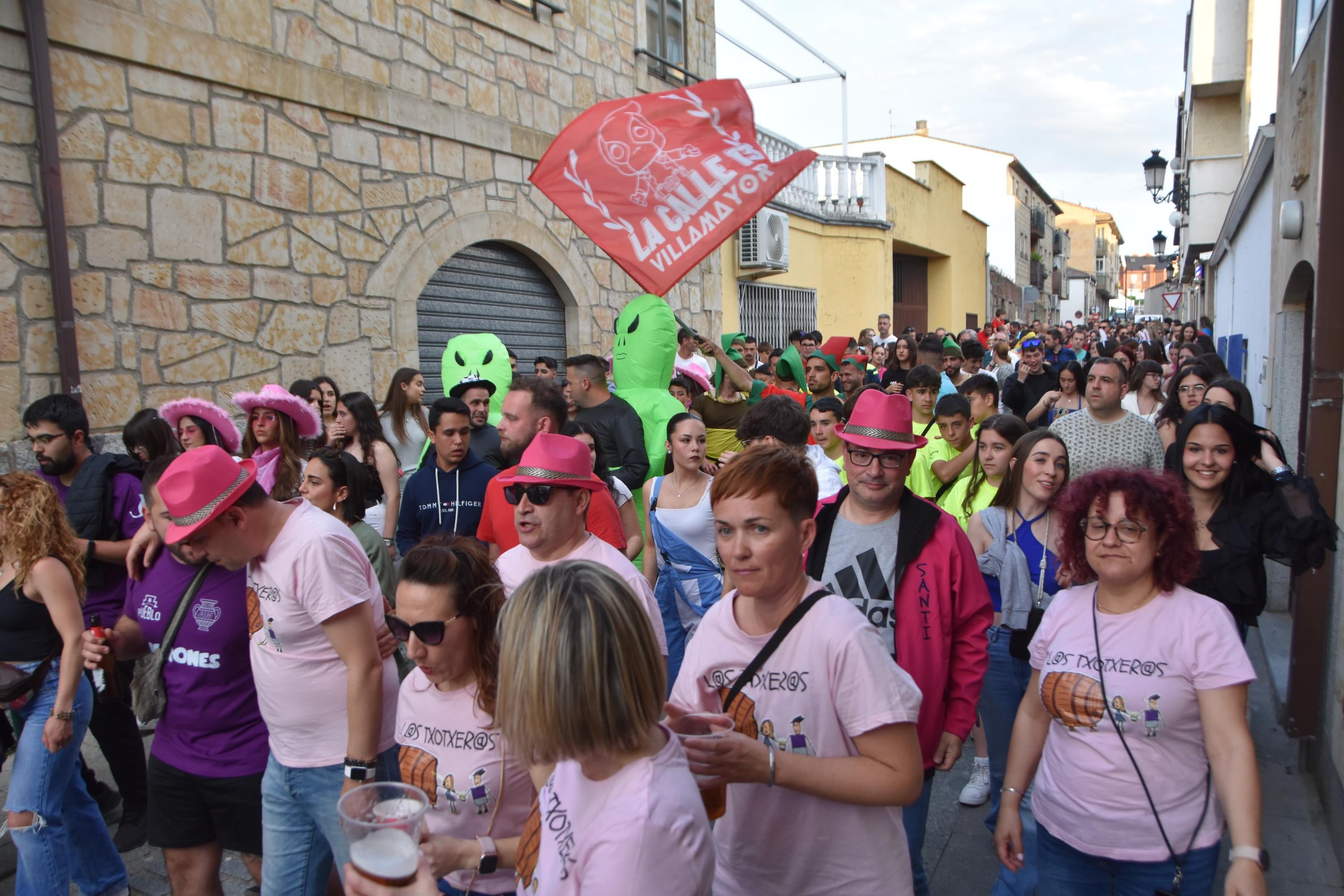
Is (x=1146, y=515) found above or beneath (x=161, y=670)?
above

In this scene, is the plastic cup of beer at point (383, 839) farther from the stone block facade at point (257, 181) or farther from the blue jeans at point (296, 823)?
the stone block facade at point (257, 181)

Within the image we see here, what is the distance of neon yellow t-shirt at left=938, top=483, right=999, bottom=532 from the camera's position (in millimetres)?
4332

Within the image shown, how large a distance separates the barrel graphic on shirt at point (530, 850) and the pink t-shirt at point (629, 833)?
5cm

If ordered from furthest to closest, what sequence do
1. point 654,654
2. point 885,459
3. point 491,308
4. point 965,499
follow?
point 491,308, point 965,499, point 885,459, point 654,654

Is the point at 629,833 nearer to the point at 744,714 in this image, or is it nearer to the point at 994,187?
the point at 744,714

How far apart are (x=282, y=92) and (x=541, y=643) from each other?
266 inches

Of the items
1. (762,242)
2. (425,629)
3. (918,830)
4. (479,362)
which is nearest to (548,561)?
(425,629)

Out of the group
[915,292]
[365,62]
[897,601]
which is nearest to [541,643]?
[897,601]

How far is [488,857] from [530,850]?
279mm

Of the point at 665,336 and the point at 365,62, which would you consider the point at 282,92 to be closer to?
the point at 365,62

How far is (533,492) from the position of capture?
293 centimetres

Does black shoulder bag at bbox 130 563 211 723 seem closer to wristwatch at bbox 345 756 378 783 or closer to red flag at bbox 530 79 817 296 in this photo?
wristwatch at bbox 345 756 378 783

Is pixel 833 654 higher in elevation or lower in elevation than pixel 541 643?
lower

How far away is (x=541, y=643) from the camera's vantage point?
5.09 ft
